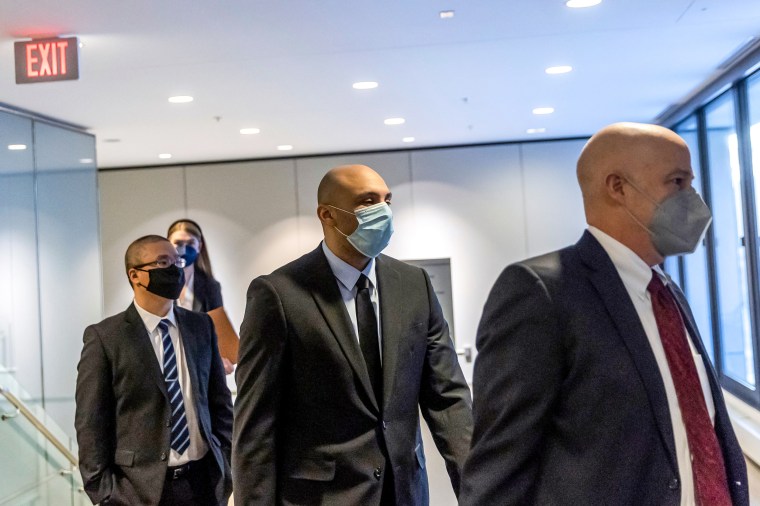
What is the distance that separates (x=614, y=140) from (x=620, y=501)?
630 millimetres

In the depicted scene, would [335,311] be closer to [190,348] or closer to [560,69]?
[190,348]

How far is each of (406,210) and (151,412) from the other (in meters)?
6.43

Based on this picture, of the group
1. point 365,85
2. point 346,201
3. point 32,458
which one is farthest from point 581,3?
point 32,458

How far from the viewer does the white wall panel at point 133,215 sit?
9359 mm

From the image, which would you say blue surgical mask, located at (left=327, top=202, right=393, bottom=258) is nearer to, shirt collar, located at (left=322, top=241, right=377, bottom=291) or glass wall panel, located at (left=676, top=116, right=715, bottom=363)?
shirt collar, located at (left=322, top=241, right=377, bottom=291)

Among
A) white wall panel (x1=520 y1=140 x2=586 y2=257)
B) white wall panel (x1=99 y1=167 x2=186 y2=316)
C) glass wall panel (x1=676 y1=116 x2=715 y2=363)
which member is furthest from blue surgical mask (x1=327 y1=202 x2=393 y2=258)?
white wall panel (x1=99 y1=167 x2=186 y2=316)

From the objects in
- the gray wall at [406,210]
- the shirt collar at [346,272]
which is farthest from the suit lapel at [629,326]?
the gray wall at [406,210]

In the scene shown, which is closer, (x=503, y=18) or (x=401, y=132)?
(x=503, y=18)

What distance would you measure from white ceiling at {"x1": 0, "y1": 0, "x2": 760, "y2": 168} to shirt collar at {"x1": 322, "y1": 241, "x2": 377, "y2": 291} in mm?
1780

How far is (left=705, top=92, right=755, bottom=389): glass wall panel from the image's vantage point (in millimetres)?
6102

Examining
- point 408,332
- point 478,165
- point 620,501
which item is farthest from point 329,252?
point 478,165

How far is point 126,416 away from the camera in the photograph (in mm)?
2838

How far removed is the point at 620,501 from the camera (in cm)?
135

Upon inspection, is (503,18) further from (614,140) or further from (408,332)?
(614,140)
